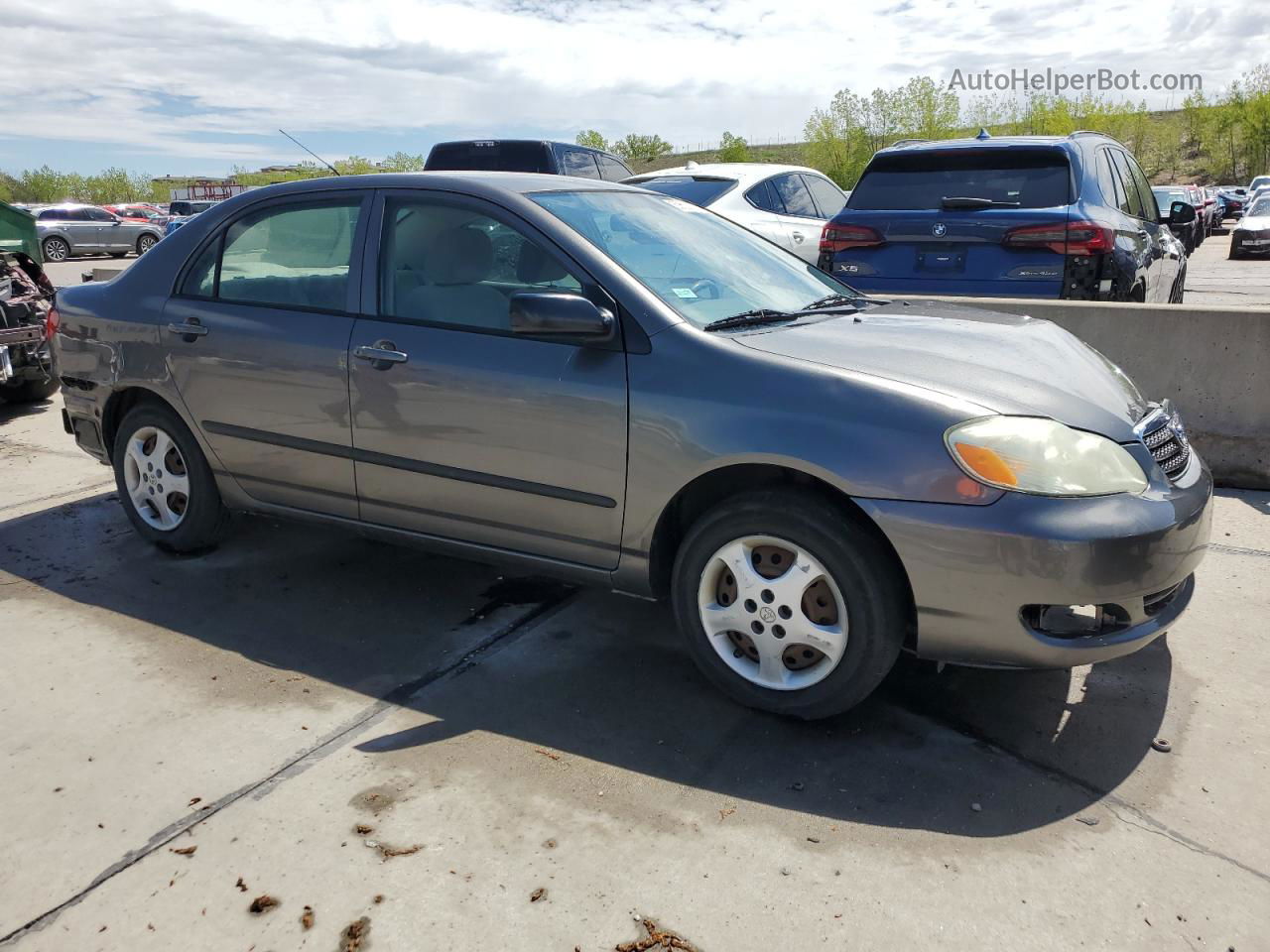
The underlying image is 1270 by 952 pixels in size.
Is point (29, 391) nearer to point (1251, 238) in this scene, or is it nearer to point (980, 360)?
point (980, 360)

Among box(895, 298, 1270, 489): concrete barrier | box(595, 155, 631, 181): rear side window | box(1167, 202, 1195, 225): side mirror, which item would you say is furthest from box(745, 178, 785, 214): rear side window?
box(895, 298, 1270, 489): concrete barrier

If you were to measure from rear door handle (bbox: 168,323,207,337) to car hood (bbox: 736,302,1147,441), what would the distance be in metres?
2.37

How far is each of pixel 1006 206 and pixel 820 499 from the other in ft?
13.6

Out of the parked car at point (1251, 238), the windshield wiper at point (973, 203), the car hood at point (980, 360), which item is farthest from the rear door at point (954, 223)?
the parked car at point (1251, 238)

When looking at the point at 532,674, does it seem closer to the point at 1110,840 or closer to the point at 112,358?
the point at 1110,840

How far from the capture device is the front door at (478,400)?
3.37m

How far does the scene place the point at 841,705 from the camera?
3.06 meters

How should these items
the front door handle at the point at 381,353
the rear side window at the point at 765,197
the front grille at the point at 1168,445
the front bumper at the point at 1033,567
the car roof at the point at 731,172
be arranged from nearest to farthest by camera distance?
1. the front bumper at the point at 1033,567
2. the front grille at the point at 1168,445
3. the front door handle at the point at 381,353
4. the rear side window at the point at 765,197
5. the car roof at the point at 731,172

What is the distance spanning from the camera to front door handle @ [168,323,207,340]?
4.27 m

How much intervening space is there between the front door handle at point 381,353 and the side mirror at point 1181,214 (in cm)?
675

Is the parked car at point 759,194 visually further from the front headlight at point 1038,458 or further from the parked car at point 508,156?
the front headlight at point 1038,458

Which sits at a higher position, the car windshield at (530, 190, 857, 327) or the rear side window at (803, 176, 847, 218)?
the rear side window at (803, 176, 847, 218)

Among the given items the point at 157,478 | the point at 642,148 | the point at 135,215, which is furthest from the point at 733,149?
the point at 157,478

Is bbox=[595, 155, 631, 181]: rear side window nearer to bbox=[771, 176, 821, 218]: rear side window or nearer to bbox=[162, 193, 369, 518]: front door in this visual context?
bbox=[771, 176, 821, 218]: rear side window
